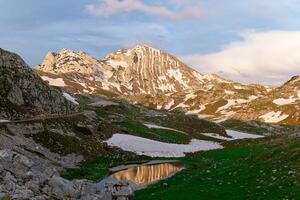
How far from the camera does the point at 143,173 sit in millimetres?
59844

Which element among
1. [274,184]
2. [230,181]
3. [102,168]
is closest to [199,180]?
[230,181]

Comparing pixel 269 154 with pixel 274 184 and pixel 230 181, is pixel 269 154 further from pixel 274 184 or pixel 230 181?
pixel 274 184

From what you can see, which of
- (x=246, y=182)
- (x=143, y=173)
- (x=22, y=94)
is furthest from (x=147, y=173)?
(x=22, y=94)

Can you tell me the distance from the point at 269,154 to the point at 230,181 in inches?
424

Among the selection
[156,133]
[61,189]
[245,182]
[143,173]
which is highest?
[61,189]

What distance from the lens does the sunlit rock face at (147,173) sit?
54.8 metres

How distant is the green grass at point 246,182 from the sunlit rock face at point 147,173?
12.4ft

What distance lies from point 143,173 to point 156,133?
47.7m

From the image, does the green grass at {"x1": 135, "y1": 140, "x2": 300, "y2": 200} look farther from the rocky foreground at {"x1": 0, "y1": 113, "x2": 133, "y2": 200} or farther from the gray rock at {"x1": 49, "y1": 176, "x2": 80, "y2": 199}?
the gray rock at {"x1": 49, "y1": 176, "x2": 80, "y2": 199}

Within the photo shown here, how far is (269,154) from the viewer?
5256 centimetres

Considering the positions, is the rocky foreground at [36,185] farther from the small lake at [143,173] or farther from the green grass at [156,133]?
the green grass at [156,133]

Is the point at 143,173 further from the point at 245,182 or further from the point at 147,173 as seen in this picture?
the point at 245,182

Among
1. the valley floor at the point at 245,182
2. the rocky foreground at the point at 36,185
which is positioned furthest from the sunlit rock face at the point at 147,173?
the rocky foreground at the point at 36,185

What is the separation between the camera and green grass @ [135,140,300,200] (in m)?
37.6
